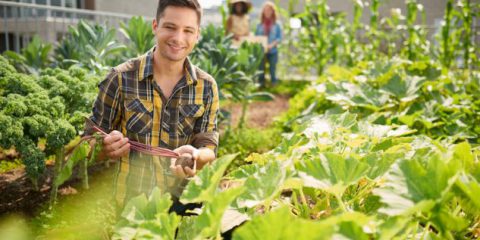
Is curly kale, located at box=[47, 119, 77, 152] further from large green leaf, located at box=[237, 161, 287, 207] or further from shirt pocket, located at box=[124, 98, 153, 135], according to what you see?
large green leaf, located at box=[237, 161, 287, 207]

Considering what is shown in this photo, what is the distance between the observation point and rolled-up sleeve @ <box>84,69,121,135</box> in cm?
185

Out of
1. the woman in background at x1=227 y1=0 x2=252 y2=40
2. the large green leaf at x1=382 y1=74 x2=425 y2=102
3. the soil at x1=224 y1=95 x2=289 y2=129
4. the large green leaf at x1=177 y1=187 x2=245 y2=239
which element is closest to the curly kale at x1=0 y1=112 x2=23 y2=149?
the large green leaf at x1=177 y1=187 x2=245 y2=239

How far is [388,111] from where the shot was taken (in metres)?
3.20

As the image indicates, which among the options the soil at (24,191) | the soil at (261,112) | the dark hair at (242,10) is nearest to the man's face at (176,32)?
the soil at (24,191)

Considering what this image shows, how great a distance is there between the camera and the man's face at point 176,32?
172cm

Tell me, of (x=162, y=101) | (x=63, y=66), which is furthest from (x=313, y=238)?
(x=63, y=66)

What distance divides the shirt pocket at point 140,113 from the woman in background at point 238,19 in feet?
19.8

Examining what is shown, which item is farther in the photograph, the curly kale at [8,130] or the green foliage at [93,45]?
the green foliage at [93,45]

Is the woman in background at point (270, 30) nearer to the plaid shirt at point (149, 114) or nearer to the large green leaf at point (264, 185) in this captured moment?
the plaid shirt at point (149, 114)

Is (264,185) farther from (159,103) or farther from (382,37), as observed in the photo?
(382,37)

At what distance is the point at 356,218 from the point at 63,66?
3.29 m

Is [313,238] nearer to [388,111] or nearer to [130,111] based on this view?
[130,111]

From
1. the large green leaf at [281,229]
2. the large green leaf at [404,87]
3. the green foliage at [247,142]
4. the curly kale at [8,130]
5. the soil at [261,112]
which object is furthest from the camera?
the soil at [261,112]

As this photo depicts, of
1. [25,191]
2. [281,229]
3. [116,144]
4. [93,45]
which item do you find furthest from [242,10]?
[281,229]
